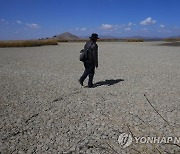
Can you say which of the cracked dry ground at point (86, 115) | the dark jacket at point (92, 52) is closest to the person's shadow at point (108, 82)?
the cracked dry ground at point (86, 115)

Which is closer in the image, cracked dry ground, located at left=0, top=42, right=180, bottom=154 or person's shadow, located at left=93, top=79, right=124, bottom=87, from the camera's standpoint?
cracked dry ground, located at left=0, top=42, right=180, bottom=154

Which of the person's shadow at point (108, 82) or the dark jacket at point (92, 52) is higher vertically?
the dark jacket at point (92, 52)

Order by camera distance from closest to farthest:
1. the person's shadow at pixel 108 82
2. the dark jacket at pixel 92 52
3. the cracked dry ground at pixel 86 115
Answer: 1. the cracked dry ground at pixel 86 115
2. the dark jacket at pixel 92 52
3. the person's shadow at pixel 108 82

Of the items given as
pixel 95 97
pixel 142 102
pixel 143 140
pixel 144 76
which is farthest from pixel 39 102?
pixel 144 76

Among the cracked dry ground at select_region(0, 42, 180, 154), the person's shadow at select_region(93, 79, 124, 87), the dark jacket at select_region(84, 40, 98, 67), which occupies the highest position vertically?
the dark jacket at select_region(84, 40, 98, 67)

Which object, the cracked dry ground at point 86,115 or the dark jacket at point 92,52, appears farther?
the dark jacket at point 92,52

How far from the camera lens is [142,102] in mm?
6969

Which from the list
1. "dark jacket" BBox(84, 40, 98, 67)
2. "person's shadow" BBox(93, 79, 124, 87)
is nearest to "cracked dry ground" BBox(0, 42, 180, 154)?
"person's shadow" BBox(93, 79, 124, 87)

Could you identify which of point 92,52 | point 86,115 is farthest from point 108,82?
point 86,115

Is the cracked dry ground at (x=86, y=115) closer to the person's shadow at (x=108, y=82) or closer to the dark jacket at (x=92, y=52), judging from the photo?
the person's shadow at (x=108, y=82)

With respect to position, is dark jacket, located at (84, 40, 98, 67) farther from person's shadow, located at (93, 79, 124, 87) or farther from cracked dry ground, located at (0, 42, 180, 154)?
person's shadow, located at (93, 79, 124, 87)

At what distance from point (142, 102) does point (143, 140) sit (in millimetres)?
2567

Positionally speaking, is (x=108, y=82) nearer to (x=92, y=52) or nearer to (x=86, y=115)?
(x=92, y=52)

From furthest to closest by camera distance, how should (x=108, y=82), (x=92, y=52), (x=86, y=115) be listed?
(x=108, y=82), (x=92, y=52), (x=86, y=115)
